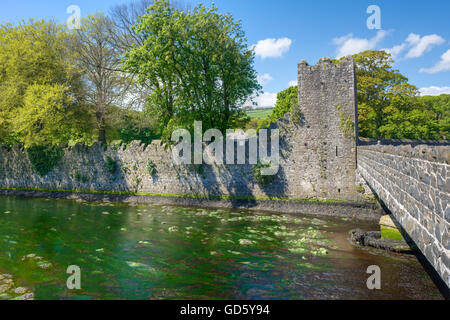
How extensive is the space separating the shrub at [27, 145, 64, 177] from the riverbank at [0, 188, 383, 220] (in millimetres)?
1769

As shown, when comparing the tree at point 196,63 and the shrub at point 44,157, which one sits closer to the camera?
the tree at point 196,63

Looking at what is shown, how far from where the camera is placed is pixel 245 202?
660 inches

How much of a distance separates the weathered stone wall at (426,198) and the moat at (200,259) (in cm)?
249

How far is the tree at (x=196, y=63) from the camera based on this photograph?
16.4 metres

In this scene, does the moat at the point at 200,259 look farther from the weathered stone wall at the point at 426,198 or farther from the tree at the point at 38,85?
the tree at the point at 38,85

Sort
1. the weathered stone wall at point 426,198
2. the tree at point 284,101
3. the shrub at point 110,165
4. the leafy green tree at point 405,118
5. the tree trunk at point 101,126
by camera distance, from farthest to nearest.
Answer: the tree at point 284,101, the leafy green tree at point 405,118, the tree trunk at point 101,126, the shrub at point 110,165, the weathered stone wall at point 426,198

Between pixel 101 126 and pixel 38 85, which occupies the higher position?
pixel 38 85

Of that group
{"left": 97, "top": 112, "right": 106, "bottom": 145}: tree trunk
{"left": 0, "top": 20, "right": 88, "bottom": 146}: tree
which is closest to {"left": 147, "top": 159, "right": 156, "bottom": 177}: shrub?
{"left": 97, "top": 112, "right": 106, "bottom": 145}: tree trunk

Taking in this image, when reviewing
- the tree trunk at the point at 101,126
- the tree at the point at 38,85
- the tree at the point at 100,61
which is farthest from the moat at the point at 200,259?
the tree at the point at 100,61

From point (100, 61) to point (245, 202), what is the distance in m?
14.7

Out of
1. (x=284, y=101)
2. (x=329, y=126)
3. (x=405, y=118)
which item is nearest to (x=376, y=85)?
(x=405, y=118)

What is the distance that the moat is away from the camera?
22.1 feet

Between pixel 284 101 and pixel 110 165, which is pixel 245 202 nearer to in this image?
pixel 110 165

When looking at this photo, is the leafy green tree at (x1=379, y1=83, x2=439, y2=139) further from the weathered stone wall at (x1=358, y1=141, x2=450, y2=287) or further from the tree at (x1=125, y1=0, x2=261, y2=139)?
the weathered stone wall at (x1=358, y1=141, x2=450, y2=287)
